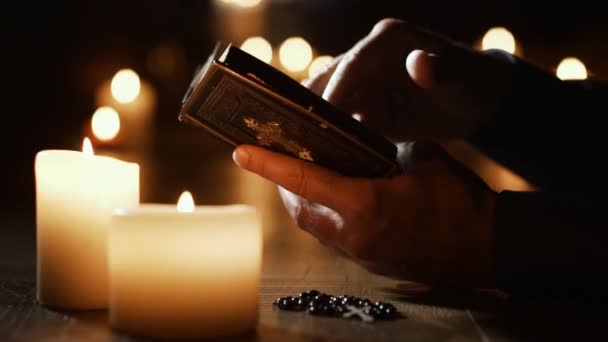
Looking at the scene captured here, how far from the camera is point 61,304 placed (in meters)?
0.94

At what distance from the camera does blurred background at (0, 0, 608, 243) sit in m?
2.79

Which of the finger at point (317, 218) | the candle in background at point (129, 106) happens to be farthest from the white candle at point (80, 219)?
the candle in background at point (129, 106)

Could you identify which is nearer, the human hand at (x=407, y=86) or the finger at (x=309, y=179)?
the finger at (x=309, y=179)

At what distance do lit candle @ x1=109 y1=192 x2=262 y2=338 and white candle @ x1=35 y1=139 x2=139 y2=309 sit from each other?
4.6 inches

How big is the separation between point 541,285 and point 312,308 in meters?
0.31

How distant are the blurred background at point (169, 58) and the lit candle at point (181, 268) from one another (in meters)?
0.95

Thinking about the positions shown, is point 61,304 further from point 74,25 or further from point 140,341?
point 74,25

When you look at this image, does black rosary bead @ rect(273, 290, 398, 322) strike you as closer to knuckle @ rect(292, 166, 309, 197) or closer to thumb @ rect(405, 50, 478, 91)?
knuckle @ rect(292, 166, 309, 197)

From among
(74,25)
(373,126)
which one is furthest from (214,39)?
(373,126)

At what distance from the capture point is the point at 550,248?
1.02 m

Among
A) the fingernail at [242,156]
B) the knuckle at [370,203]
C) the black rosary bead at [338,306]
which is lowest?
the black rosary bead at [338,306]

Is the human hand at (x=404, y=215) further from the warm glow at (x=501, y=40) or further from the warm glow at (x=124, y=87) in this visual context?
the warm glow at (x=501, y=40)

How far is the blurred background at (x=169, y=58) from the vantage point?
279cm

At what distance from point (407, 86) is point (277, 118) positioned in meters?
0.62
